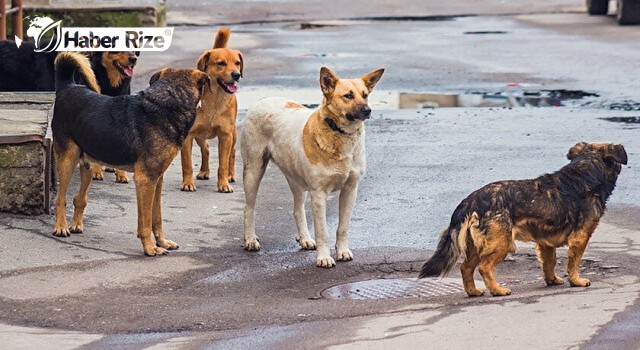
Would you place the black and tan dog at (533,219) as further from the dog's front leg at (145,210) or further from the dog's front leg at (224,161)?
the dog's front leg at (224,161)

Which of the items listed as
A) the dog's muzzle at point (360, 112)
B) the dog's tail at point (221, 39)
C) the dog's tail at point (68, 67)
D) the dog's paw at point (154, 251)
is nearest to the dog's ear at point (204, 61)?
the dog's tail at point (221, 39)

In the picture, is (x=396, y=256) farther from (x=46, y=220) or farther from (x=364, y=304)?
(x=46, y=220)

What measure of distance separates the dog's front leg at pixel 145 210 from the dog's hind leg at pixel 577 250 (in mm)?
2997

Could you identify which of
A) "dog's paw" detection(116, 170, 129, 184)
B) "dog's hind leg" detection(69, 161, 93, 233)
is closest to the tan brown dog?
"dog's paw" detection(116, 170, 129, 184)

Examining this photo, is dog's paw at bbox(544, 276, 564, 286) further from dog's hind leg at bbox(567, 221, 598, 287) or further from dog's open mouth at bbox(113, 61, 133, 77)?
dog's open mouth at bbox(113, 61, 133, 77)

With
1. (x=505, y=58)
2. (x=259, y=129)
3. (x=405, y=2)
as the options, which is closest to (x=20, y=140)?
(x=259, y=129)

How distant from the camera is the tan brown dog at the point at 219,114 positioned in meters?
11.4

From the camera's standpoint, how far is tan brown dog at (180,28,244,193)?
447 inches

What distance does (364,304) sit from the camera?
824 cm

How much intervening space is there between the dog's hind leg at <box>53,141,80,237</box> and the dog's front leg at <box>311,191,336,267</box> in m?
1.91

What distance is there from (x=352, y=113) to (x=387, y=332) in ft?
7.32

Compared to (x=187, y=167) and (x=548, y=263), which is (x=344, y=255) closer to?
(x=548, y=263)

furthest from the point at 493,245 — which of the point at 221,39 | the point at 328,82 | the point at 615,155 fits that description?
the point at 221,39

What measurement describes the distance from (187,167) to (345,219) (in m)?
2.67
